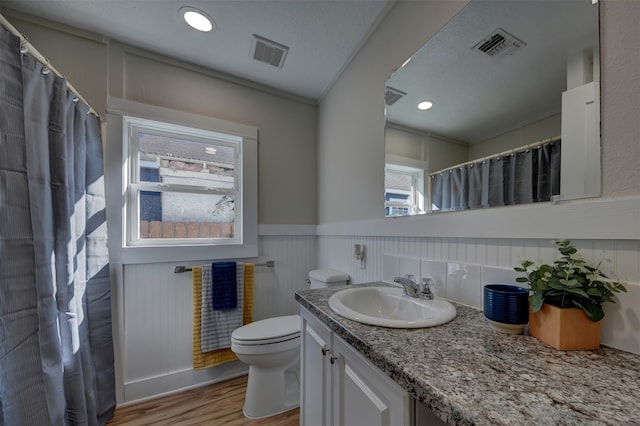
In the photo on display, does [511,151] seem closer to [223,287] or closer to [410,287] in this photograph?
[410,287]

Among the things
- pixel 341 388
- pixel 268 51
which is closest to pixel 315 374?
pixel 341 388

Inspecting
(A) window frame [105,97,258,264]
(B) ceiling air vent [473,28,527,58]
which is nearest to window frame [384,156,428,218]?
(B) ceiling air vent [473,28,527,58]

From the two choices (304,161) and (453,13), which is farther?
(304,161)

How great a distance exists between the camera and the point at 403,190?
1253 mm

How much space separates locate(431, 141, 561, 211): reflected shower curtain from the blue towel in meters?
1.47

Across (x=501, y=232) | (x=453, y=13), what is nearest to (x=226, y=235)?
(x=501, y=232)

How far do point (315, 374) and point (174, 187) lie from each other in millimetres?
1582

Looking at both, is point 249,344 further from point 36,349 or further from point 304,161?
point 304,161

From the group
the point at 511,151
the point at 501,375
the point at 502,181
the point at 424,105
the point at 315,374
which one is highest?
the point at 424,105

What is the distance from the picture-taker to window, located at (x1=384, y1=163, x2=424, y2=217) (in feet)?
3.82

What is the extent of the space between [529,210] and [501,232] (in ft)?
0.35

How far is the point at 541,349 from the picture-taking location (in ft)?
1.93

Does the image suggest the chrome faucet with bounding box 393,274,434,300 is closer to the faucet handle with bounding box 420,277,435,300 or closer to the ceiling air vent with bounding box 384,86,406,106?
the faucet handle with bounding box 420,277,435,300

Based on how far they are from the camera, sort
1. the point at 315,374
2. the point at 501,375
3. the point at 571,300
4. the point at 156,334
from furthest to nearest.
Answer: the point at 156,334 < the point at 315,374 < the point at 571,300 < the point at 501,375
